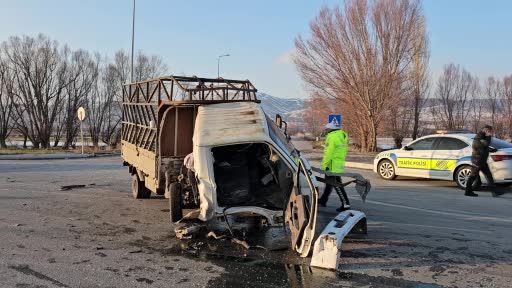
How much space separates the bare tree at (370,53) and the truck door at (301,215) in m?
28.0

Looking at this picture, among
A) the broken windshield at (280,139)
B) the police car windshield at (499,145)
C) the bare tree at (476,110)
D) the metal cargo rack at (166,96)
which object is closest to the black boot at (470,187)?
the police car windshield at (499,145)

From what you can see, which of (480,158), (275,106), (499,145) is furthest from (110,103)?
(480,158)

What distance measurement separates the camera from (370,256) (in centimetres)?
649

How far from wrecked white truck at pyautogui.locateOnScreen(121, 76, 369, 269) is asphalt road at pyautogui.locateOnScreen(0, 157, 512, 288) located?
1.22ft

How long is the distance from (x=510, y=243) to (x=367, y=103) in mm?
27388

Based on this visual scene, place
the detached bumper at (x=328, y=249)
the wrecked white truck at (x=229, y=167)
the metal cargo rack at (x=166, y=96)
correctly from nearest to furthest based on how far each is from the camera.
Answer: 1. the detached bumper at (x=328, y=249)
2. the wrecked white truck at (x=229, y=167)
3. the metal cargo rack at (x=166, y=96)

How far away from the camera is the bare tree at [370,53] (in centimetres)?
3378

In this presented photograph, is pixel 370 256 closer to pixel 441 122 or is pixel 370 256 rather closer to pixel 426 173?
pixel 426 173

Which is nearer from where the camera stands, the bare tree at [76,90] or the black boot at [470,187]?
the black boot at [470,187]

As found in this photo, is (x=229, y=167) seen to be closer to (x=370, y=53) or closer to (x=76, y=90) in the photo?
(x=370, y=53)

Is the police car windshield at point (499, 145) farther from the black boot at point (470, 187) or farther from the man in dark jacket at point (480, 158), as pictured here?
the black boot at point (470, 187)

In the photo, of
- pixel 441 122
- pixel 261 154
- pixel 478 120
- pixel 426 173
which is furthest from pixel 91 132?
pixel 261 154

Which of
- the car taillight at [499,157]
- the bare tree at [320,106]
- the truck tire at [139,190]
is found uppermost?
the bare tree at [320,106]

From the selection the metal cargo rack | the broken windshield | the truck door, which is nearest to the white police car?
the metal cargo rack
